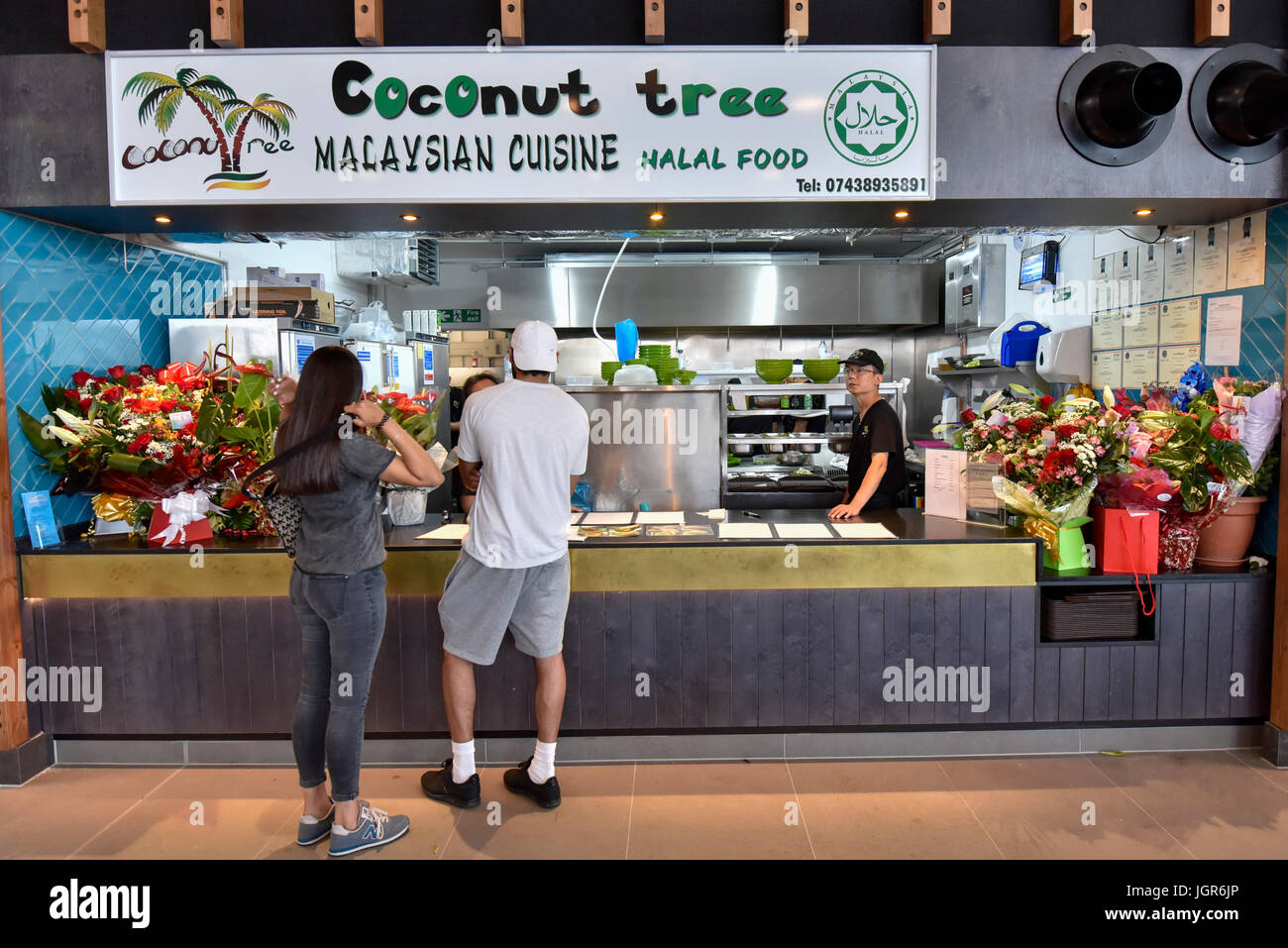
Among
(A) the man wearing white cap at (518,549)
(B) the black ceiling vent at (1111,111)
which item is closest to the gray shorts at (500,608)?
(A) the man wearing white cap at (518,549)

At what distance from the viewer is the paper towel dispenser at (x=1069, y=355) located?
5.16 m

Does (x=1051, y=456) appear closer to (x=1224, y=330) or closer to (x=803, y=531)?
(x=803, y=531)

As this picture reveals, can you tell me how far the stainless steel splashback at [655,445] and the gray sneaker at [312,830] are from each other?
8.88ft

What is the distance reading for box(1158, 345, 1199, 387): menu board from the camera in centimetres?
400

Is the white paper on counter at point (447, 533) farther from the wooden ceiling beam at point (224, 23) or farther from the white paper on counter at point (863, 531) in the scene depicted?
the wooden ceiling beam at point (224, 23)

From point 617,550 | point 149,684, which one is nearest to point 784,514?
point 617,550

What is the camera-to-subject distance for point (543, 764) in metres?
3.12

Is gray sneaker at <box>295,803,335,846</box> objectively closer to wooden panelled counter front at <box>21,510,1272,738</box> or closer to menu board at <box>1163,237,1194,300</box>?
wooden panelled counter front at <box>21,510,1272,738</box>

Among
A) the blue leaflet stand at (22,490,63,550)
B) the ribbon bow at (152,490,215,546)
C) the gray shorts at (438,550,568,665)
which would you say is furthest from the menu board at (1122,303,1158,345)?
the blue leaflet stand at (22,490,63,550)

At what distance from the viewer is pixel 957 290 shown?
7.54 meters

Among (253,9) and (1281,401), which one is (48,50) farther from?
(1281,401)

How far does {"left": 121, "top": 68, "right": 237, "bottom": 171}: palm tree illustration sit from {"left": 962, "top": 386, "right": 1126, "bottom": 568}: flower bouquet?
3432mm

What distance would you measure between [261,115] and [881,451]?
315cm

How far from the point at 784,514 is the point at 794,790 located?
1.40 m
